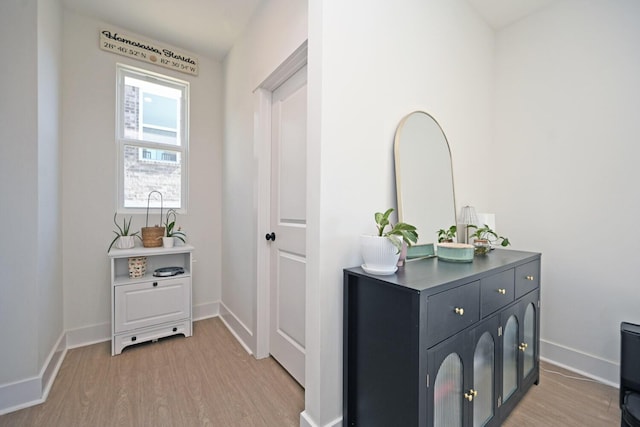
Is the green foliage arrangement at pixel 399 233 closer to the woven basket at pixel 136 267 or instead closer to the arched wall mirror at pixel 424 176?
the arched wall mirror at pixel 424 176

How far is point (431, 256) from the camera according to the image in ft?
5.52

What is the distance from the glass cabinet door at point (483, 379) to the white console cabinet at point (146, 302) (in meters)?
2.29

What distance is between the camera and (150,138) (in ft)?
8.72

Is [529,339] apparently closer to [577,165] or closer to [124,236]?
[577,165]

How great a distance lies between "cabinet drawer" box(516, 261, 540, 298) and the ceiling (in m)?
2.03

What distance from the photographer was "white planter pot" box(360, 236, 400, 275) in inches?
47.5

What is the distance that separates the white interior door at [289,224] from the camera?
178 centimetres

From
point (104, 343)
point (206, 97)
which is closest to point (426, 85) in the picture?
point (206, 97)

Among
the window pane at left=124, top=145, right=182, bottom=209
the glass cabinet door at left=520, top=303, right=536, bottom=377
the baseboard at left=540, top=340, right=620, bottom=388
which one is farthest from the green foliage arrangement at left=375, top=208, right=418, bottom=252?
the window pane at left=124, top=145, right=182, bottom=209

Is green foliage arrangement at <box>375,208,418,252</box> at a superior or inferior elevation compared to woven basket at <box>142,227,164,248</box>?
superior

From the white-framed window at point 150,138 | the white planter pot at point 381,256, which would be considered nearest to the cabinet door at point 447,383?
the white planter pot at point 381,256

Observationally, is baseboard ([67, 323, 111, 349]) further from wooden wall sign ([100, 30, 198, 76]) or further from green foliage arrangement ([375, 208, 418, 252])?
green foliage arrangement ([375, 208, 418, 252])

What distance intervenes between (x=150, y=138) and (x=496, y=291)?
10.3 ft

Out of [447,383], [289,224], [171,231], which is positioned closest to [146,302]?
[171,231]
